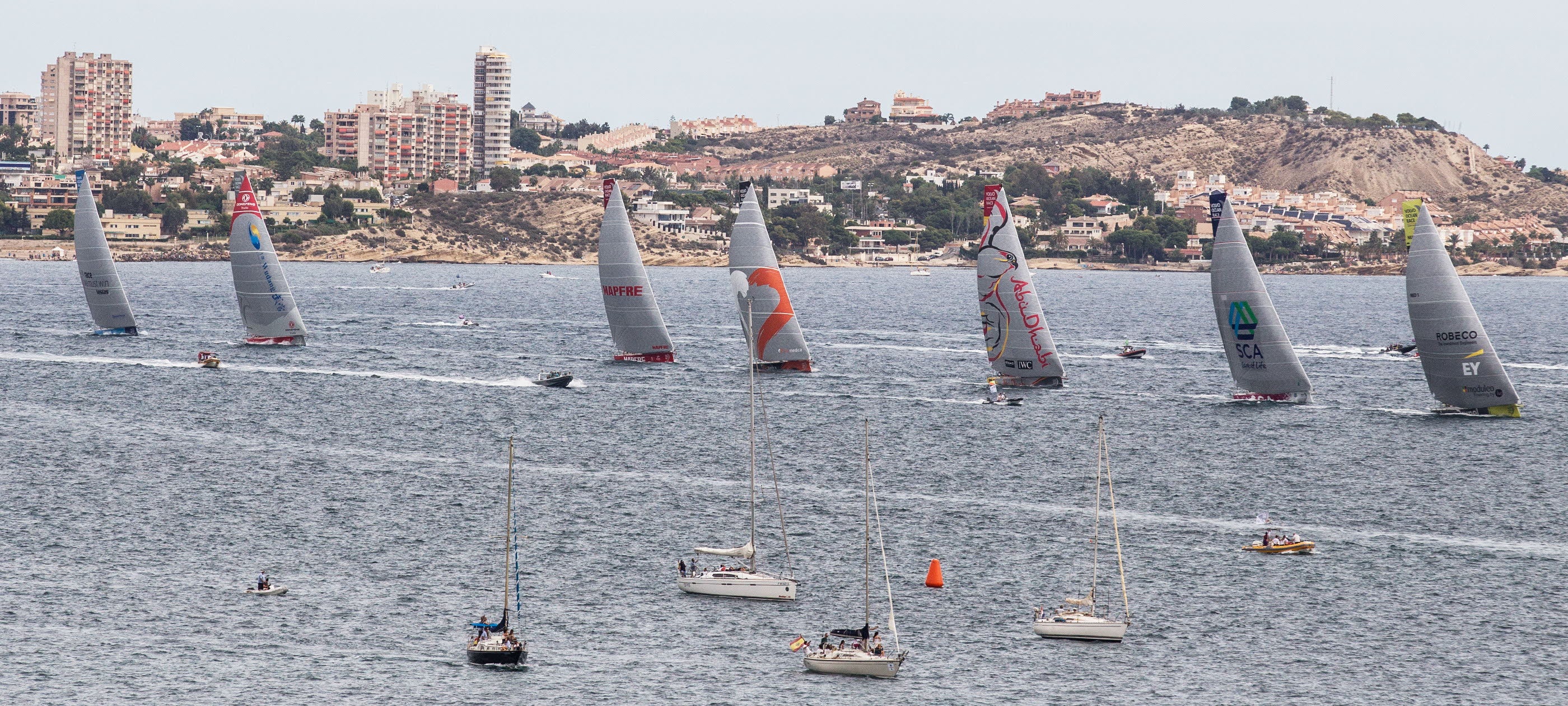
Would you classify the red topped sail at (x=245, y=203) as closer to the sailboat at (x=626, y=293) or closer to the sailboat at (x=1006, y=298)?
the sailboat at (x=626, y=293)

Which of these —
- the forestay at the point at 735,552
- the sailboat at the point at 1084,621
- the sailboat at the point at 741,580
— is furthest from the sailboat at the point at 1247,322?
the sailboat at the point at 741,580

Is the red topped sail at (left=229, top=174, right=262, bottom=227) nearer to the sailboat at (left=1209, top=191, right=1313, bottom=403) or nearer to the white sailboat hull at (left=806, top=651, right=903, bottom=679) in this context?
the sailboat at (left=1209, top=191, right=1313, bottom=403)

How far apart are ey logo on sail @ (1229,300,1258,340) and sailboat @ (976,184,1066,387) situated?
31.5 feet

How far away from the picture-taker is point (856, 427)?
3270 inches

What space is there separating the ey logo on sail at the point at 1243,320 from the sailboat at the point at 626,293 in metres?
32.1

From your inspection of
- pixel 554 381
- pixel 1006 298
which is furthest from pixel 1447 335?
pixel 554 381

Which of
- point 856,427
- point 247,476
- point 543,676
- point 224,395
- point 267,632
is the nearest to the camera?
point 543,676

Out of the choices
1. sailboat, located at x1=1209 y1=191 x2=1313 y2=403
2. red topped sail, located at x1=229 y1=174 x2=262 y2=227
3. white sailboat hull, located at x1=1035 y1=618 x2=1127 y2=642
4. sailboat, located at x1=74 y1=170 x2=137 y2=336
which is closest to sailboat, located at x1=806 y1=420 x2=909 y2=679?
white sailboat hull, located at x1=1035 y1=618 x2=1127 y2=642

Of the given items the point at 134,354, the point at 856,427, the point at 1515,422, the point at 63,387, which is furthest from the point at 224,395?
the point at 1515,422

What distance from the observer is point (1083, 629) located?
46.7m

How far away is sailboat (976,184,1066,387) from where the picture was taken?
90.3 metres

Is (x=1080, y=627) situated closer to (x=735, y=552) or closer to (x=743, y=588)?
(x=743, y=588)

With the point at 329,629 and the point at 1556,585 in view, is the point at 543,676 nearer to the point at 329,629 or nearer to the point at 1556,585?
the point at 329,629

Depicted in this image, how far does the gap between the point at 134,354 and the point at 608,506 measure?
60.7 metres
